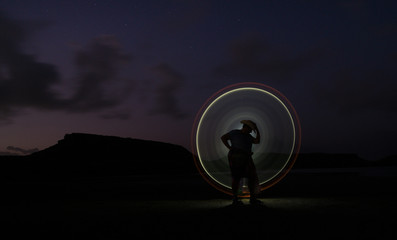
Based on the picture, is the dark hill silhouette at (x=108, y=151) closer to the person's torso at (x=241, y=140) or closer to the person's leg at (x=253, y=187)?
the person's leg at (x=253, y=187)

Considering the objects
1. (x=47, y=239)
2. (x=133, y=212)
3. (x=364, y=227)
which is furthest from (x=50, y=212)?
(x=364, y=227)

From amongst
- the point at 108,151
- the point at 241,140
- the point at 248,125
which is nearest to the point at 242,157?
the point at 241,140

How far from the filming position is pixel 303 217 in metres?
9.27

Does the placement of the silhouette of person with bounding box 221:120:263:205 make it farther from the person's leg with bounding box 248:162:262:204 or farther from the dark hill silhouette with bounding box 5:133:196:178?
the dark hill silhouette with bounding box 5:133:196:178

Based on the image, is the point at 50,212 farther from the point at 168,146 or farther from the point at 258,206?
the point at 168,146

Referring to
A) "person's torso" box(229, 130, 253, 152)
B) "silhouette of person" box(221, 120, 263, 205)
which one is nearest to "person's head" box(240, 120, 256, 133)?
"silhouette of person" box(221, 120, 263, 205)

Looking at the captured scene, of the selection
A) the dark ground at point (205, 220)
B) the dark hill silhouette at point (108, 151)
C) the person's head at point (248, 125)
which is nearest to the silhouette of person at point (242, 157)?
the person's head at point (248, 125)

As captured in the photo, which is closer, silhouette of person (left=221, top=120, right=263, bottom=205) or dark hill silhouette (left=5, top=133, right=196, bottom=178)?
silhouette of person (left=221, top=120, right=263, bottom=205)

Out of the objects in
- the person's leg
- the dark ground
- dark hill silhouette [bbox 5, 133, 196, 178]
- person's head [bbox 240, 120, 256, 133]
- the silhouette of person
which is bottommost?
the dark ground

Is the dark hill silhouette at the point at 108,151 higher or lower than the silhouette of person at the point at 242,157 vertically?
higher

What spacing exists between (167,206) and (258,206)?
89.9 inches

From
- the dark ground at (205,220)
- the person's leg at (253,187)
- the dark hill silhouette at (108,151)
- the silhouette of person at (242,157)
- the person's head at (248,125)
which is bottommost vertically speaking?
the dark ground at (205,220)

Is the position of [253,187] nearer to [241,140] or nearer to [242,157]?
[242,157]

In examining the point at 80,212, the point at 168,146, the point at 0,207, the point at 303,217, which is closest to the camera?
the point at 303,217
